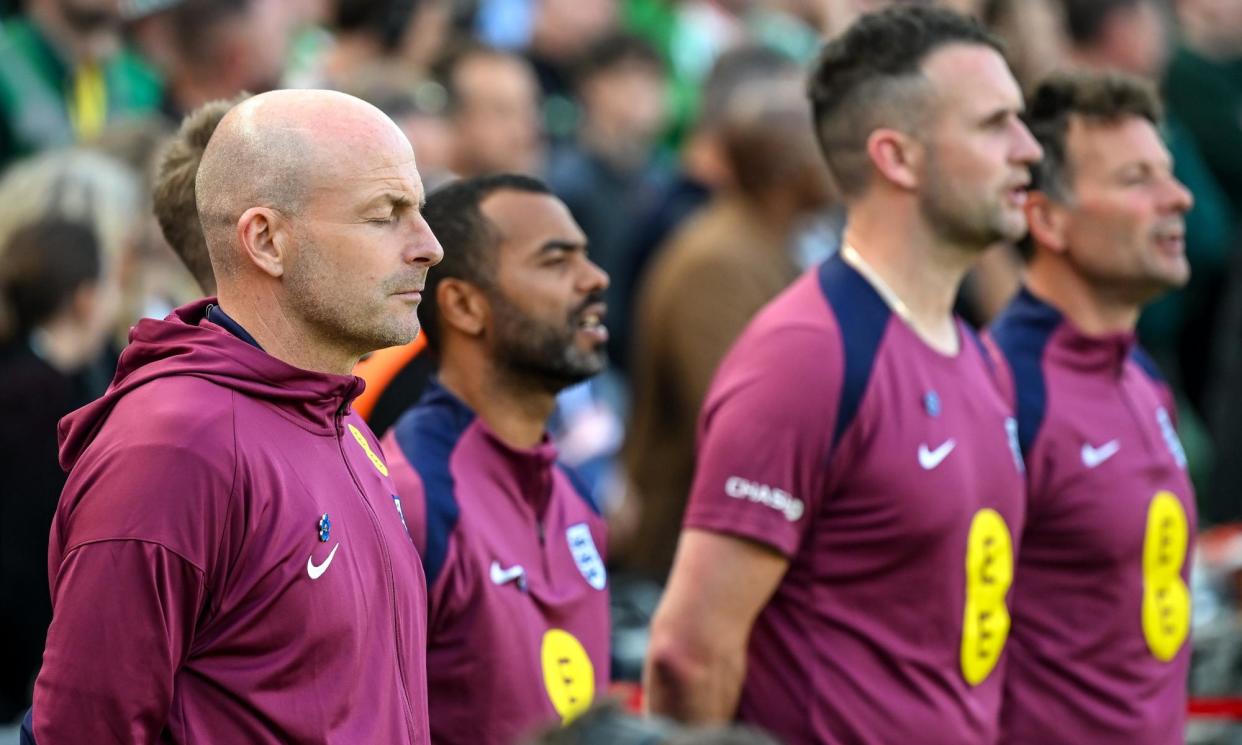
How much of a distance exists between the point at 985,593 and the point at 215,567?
207 centimetres

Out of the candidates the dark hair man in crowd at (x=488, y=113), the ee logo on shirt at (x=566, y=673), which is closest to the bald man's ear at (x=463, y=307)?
the ee logo on shirt at (x=566, y=673)

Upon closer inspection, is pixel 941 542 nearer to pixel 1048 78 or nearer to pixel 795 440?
pixel 795 440

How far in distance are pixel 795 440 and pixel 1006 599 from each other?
2.72 feet

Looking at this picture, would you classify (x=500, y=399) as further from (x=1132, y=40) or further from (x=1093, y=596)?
(x=1132, y=40)

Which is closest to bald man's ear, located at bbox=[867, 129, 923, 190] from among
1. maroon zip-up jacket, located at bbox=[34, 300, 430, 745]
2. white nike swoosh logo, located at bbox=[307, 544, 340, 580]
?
maroon zip-up jacket, located at bbox=[34, 300, 430, 745]

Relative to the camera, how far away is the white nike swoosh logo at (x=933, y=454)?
423 cm

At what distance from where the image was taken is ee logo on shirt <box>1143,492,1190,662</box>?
15.6ft

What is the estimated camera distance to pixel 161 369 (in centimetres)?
297

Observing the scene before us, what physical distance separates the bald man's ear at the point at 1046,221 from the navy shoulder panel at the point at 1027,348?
0.48ft

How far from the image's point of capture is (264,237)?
3066 mm

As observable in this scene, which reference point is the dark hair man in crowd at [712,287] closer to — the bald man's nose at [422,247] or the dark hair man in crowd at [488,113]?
the dark hair man in crowd at [488,113]

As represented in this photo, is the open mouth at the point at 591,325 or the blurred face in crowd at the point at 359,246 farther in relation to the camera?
the open mouth at the point at 591,325

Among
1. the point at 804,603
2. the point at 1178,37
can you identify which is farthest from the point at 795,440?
the point at 1178,37

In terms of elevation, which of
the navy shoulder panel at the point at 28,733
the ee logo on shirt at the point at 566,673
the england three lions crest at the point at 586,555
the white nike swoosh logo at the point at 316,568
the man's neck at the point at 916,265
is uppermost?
the man's neck at the point at 916,265
